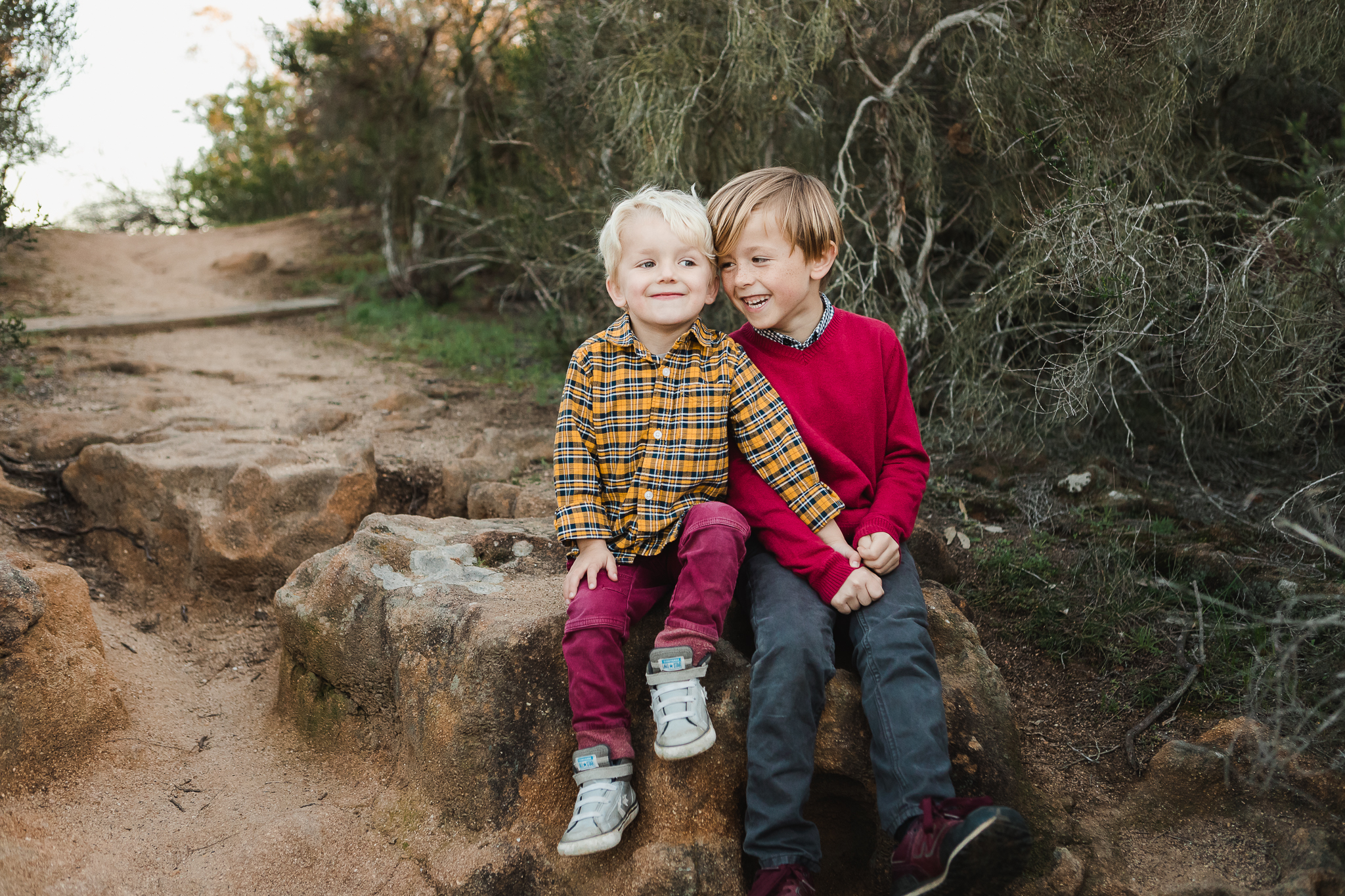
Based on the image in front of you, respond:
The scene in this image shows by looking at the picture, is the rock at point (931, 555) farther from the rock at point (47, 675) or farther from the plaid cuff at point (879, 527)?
the rock at point (47, 675)

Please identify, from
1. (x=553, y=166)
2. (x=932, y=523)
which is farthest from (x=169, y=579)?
(x=553, y=166)

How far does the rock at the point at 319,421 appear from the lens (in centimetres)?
414

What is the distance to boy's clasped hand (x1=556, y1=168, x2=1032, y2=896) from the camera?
184cm

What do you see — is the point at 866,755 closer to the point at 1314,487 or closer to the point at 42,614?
the point at 1314,487

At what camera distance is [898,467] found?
2.30 m

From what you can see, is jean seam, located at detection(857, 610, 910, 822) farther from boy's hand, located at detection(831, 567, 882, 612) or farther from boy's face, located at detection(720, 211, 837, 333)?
boy's face, located at detection(720, 211, 837, 333)

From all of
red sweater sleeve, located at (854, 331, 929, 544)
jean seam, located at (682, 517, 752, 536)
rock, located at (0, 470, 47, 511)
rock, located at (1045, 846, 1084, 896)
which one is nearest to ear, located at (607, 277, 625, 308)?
jean seam, located at (682, 517, 752, 536)

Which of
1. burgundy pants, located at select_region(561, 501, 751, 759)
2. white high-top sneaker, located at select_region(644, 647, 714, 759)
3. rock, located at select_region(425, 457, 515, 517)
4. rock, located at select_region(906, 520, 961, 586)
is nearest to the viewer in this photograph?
white high-top sneaker, located at select_region(644, 647, 714, 759)

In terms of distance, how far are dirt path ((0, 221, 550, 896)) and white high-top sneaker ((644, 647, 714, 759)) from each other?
28.0 inches

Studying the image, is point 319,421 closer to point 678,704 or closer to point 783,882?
point 678,704

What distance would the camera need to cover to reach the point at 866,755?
6.59 ft

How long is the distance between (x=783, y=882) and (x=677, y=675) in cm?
46

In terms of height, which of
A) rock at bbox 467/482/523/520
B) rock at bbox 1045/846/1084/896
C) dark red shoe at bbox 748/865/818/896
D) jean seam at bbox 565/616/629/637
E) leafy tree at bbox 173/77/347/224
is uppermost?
leafy tree at bbox 173/77/347/224

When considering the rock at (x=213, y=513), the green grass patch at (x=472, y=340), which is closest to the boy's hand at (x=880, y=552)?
the rock at (x=213, y=513)
